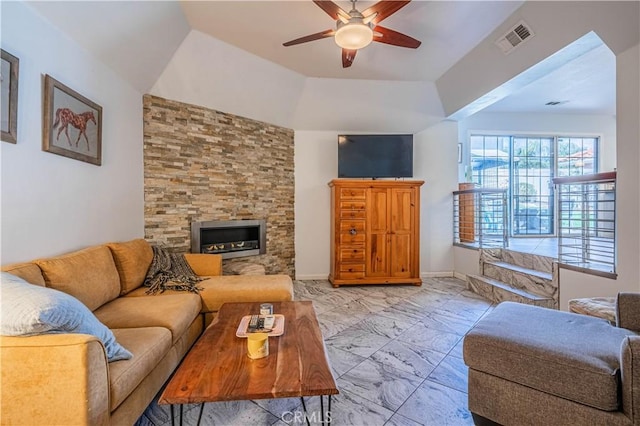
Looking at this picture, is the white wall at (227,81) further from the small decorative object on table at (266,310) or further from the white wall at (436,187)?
the small decorative object on table at (266,310)

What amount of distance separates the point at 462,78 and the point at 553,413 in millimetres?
3544

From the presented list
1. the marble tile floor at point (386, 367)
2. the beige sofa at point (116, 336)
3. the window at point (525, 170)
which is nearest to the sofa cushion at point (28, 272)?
the beige sofa at point (116, 336)

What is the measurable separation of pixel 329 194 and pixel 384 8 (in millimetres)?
2812

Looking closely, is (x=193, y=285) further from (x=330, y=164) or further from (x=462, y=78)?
(x=462, y=78)

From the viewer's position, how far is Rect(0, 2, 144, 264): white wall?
1.72m

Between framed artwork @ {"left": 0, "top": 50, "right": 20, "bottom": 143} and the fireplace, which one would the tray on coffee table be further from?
the fireplace

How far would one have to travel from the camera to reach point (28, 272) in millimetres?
1559

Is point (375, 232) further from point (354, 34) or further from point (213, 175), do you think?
point (354, 34)

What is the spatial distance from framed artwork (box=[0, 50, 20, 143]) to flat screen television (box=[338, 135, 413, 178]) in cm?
342

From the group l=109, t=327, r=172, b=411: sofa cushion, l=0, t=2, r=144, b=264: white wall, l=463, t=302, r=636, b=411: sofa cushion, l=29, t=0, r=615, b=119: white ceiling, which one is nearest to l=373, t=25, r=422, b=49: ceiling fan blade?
l=29, t=0, r=615, b=119: white ceiling

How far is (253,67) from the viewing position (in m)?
3.47

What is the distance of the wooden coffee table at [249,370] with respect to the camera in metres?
1.09

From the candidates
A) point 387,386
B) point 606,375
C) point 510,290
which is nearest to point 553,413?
point 606,375

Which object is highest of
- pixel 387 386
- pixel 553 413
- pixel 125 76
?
pixel 125 76
